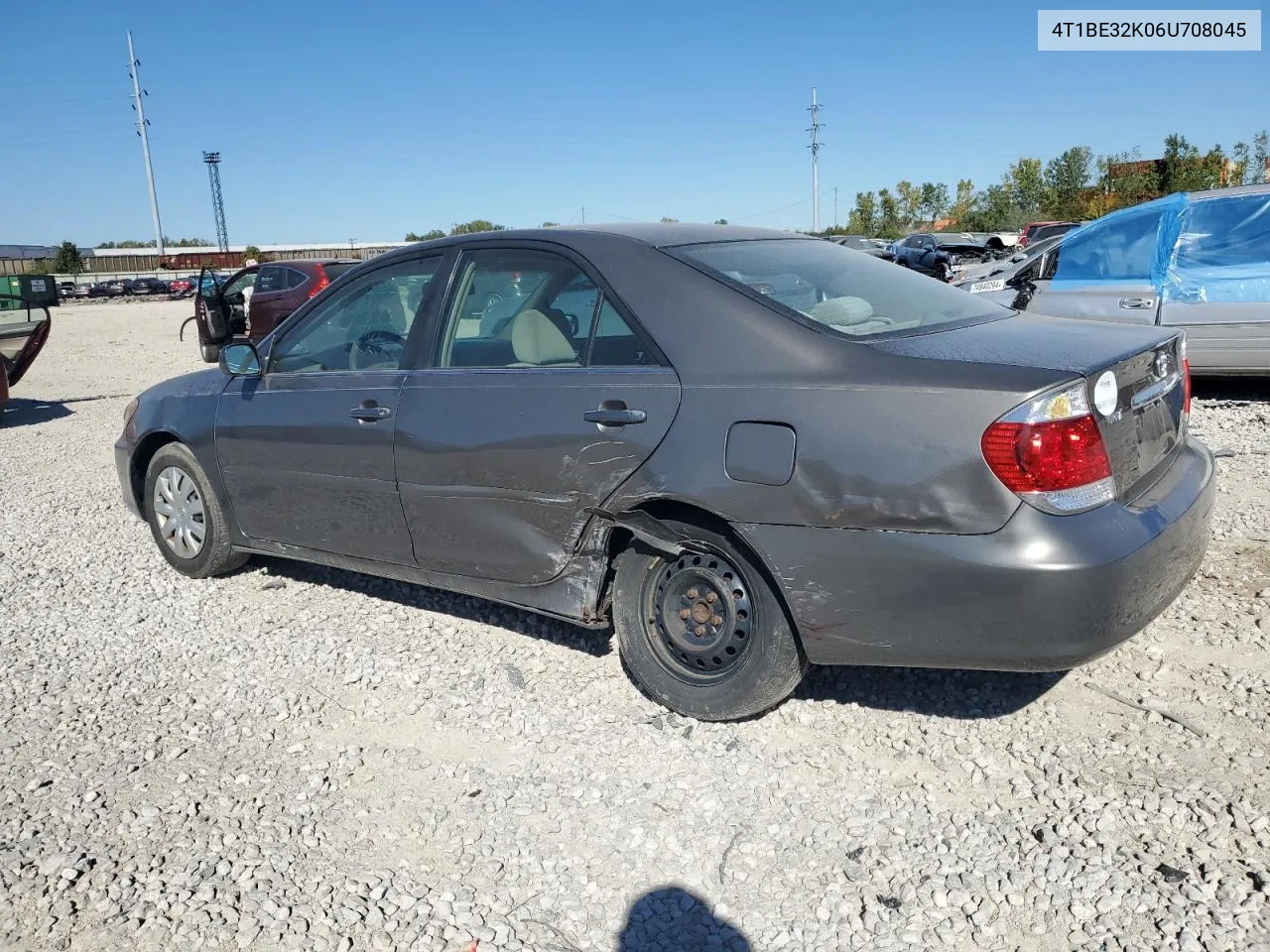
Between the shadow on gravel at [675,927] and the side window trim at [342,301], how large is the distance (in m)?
2.33

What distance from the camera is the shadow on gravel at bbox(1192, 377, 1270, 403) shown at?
334 inches

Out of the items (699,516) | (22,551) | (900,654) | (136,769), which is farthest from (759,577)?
(22,551)

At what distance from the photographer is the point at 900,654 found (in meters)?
2.98

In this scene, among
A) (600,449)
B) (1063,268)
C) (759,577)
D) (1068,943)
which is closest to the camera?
(1068,943)

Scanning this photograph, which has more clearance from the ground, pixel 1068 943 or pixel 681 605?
pixel 681 605

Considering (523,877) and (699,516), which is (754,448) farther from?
(523,877)

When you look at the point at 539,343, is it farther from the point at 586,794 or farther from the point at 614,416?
the point at 586,794

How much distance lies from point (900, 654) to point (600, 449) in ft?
3.84

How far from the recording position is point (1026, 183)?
6216cm

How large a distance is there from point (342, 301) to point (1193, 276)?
6.63 metres

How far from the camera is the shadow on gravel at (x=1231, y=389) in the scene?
8.49 metres

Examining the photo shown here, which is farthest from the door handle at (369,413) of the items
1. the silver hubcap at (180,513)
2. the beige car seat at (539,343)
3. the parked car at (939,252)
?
the parked car at (939,252)

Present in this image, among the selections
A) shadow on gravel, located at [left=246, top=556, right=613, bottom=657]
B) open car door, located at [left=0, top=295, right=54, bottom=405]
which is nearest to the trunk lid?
shadow on gravel, located at [left=246, top=556, right=613, bottom=657]

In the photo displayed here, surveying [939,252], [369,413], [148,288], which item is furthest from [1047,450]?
[148,288]
